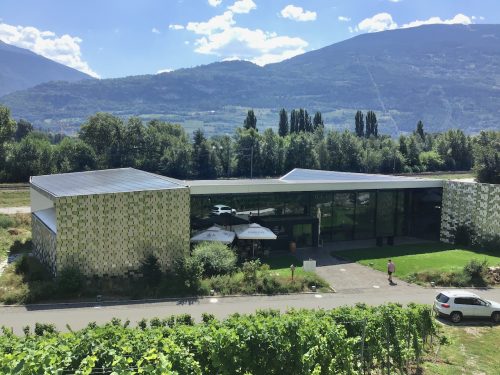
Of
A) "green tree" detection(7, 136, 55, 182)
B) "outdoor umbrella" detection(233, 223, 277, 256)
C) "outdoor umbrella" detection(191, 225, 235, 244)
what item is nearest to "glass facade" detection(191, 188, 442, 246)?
"outdoor umbrella" detection(191, 225, 235, 244)

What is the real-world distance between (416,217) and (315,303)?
21.6 metres

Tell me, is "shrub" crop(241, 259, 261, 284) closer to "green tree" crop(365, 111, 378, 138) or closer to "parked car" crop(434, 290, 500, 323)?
"parked car" crop(434, 290, 500, 323)

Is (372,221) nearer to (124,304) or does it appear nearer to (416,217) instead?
(416,217)

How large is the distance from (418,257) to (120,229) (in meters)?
21.4

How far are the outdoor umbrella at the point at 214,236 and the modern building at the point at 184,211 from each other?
4.81ft

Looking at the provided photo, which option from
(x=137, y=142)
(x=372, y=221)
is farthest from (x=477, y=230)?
(x=137, y=142)

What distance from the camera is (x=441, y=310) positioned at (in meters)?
23.1

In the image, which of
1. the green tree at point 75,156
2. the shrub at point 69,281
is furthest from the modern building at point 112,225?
the green tree at point 75,156

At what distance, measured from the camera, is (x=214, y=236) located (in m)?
30.4

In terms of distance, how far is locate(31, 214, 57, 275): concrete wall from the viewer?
26297 millimetres

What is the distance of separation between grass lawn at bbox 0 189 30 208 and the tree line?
691 inches

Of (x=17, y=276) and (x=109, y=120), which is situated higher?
(x=109, y=120)

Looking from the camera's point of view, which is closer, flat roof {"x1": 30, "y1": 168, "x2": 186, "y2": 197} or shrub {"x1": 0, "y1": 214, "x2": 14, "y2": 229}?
flat roof {"x1": 30, "y1": 168, "x2": 186, "y2": 197}

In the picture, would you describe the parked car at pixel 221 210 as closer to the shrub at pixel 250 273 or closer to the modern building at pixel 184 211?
the modern building at pixel 184 211
